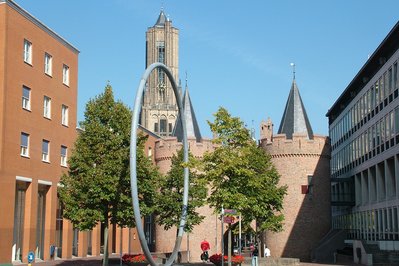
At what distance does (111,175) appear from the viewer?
3378 cm

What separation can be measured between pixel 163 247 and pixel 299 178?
48.8 ft

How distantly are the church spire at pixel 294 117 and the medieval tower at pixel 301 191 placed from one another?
12.1ft

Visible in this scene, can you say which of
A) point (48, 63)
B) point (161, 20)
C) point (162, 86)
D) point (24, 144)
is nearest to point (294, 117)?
point (48, 63)

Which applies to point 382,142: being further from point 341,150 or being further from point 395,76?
point 341,150

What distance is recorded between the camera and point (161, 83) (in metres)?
154

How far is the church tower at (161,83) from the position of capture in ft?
484

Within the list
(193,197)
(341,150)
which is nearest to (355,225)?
(341,150)

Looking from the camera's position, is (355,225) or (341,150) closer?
(355,225)

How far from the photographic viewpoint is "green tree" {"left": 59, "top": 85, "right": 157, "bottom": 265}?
33.6 meters

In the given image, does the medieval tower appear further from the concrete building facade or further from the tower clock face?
the tower clock face

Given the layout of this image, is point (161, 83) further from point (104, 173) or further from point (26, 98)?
point (104, 173)

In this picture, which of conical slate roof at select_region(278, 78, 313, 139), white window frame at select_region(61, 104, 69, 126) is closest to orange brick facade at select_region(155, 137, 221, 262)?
conical slate roof at select_region(278, 78, 313, 139)

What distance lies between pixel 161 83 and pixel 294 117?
298ft

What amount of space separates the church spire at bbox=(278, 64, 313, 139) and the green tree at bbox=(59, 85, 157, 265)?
107 feet
